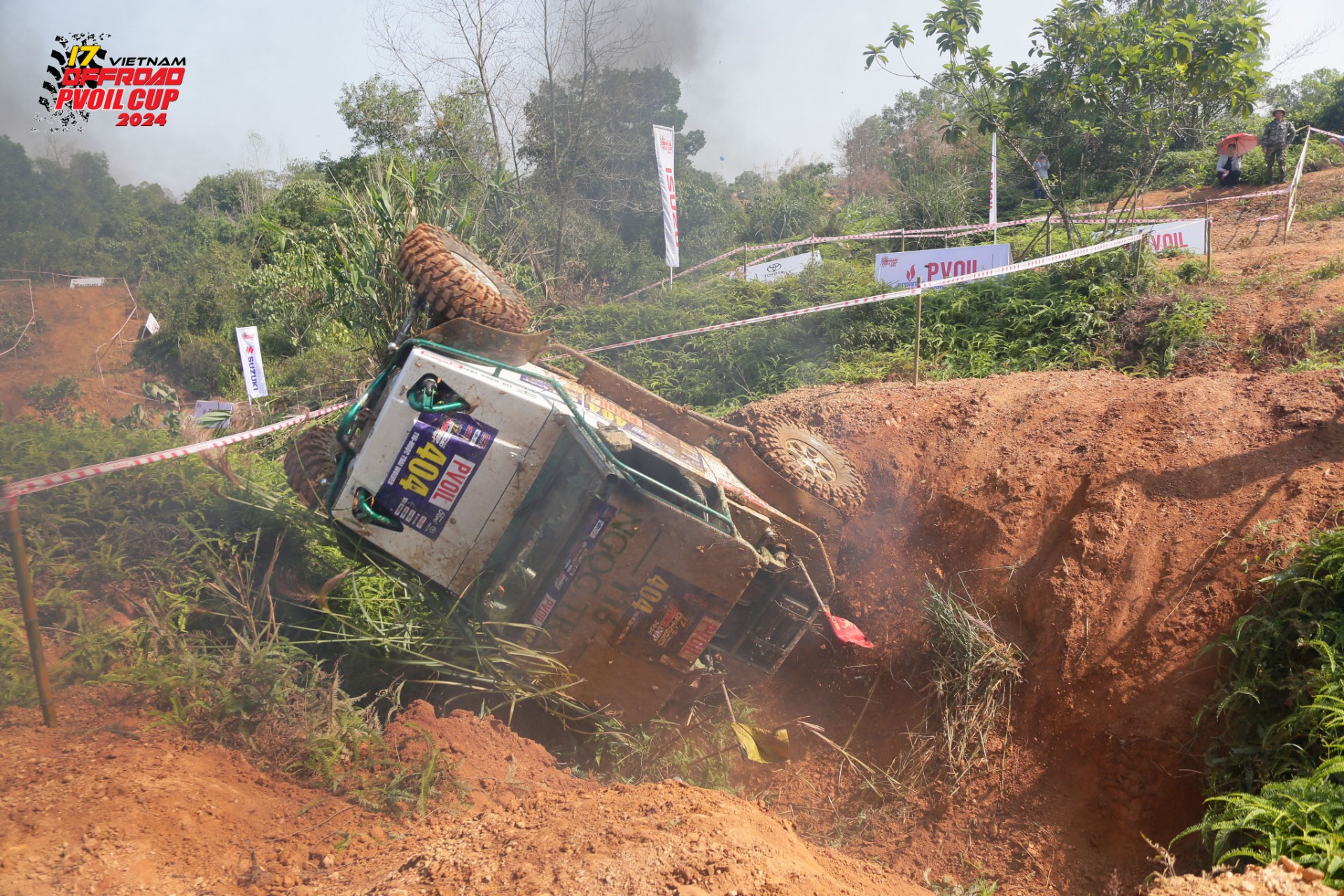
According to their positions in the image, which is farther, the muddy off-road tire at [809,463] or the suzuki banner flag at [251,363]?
the suzuki banner flag at [251,363]

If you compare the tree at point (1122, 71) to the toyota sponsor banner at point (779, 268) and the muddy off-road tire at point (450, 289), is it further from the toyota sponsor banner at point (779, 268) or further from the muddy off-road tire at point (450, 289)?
the muddy off-road tire at point (450, 289)

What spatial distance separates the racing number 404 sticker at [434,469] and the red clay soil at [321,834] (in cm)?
116

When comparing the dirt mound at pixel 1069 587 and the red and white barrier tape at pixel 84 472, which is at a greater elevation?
the dirt mound at pixel 1069 587

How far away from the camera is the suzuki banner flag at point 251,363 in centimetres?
1027

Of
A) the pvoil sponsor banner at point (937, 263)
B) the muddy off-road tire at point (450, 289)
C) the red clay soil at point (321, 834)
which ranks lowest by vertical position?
the red clay soil at point (321, 834)

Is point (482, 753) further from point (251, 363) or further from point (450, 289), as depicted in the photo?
point (251, 363)

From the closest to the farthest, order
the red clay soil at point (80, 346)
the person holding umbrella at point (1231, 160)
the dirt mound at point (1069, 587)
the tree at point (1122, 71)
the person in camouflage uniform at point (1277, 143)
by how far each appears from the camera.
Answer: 1. the dirt mound at point (1069, 587)
2. the tree at point (1122, 71)
3. the person in camouflage uniform at point (1277, 143)
4. the person holding umbrella at point (1231, 160)
5. the red clay soil at point (80, 346)

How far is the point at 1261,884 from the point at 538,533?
3.02 meters

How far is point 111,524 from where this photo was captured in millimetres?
5148

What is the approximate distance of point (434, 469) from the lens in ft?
12.8

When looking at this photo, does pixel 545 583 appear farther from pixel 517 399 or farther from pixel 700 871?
pixel 700 871

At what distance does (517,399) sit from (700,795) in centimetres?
201

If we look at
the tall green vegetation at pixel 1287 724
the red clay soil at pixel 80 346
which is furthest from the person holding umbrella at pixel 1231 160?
the red clay soil at pixel 80 346

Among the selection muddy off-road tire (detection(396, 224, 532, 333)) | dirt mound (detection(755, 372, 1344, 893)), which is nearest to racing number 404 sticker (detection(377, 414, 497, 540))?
muddy off-road tire (detection(396, 224, 532, 333))
